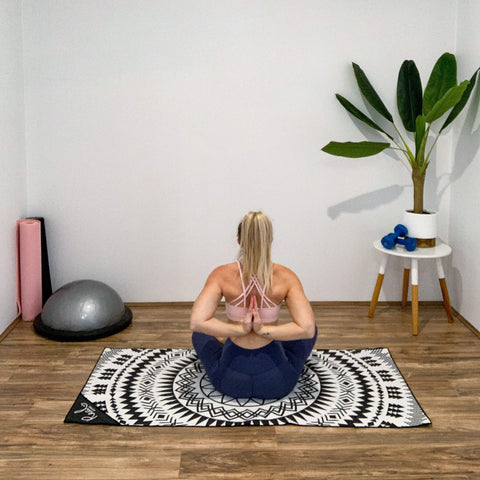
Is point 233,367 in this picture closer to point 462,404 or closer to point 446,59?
point 462,404

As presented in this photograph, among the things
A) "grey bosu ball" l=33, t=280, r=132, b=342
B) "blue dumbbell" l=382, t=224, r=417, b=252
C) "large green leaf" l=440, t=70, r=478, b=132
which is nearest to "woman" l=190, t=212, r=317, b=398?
"grey bosu ball" l=33, t=280, r=132, b=342

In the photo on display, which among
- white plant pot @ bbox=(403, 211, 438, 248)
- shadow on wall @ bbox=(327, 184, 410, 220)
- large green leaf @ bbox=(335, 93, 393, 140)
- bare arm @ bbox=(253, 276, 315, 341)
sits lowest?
bare arm @ bbox=(253, 276, 315, 341)

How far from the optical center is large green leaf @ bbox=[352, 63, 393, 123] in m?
3.91

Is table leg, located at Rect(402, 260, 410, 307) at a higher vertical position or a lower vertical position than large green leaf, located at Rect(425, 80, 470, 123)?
lower

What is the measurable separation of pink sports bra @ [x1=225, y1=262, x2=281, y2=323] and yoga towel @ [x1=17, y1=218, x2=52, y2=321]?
1631 millimetres

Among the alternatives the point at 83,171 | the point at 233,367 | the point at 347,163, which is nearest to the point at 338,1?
the point at 347,163

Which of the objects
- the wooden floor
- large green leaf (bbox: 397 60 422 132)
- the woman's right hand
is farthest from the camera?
large green leaf (bbox: 397 60 422 132)

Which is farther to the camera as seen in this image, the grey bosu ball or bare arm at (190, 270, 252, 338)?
the grey bosu ball

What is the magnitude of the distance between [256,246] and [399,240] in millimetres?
1440

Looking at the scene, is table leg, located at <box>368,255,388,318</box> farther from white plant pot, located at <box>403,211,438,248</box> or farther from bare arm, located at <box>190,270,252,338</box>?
bare arm, located at <box>190,270,252,338</box>

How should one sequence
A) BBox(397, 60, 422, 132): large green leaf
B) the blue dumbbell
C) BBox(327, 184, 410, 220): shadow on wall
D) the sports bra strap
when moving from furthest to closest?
BBox(327, 184, 410, 220): shadow on wall
BBox(397, 60, 422, 132): large green leaf
the blue dumbbell
the sports bra strap

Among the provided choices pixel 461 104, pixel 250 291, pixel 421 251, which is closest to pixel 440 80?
pixel 461 104

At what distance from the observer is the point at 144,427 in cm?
273

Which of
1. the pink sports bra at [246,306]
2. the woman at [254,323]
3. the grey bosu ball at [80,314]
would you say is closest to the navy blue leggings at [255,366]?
the woman at [254,323]
